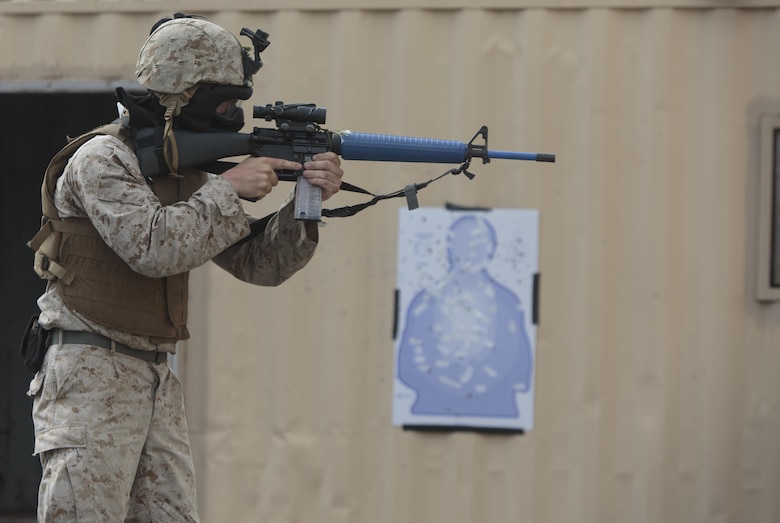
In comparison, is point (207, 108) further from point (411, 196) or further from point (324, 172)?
point (411, 196)

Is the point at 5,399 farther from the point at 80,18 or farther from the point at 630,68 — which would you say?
the point at 630,68

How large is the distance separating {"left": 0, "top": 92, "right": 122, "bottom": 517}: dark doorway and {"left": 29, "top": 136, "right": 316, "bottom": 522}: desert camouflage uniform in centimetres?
399

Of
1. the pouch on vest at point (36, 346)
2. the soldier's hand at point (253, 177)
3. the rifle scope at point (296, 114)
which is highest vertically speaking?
the rifle scope at point (296, 114)

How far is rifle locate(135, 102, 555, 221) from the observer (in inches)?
123

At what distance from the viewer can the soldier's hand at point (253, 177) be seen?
311 cm

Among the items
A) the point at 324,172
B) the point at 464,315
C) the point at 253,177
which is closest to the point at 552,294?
the point at 464,315

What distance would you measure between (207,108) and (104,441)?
0.98 meters

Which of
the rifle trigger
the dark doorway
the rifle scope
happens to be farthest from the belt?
the dark doorway

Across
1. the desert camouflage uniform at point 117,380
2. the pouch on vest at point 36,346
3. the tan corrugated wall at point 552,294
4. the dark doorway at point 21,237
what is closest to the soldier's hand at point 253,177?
the desert camouflage uniform at point 117,380

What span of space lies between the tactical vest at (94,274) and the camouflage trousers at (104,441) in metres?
0.11

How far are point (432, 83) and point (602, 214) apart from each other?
989 mm

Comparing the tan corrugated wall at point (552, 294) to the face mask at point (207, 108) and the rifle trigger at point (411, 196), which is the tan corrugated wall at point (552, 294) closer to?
the rifle trigger at point (411, 196)

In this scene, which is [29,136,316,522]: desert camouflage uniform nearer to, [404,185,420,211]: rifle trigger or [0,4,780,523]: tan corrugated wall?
[404,185,420,211]: rifle trigger

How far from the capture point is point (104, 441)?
2.99m
